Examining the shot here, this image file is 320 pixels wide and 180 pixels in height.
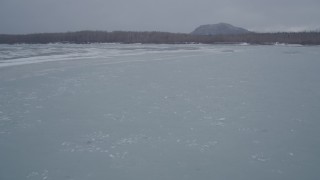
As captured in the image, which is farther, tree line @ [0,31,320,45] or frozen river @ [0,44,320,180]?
tree line @ [0,31,320,45]

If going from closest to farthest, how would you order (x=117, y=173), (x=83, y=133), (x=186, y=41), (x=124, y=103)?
(x=117, y=173) < (x=83, y=133) < (x=124, y=103) < (x=186, y=41)

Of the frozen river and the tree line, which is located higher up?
the tree line

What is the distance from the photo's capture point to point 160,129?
405 centimetres

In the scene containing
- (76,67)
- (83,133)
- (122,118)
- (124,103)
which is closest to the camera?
(83,133)

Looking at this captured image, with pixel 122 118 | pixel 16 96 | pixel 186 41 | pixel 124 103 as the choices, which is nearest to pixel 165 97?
pixel 124 103

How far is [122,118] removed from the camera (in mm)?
4520

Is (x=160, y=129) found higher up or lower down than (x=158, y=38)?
lower down

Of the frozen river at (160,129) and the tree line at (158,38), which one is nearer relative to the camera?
the frozen river at (160,129)

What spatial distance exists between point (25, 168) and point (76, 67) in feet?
22.7

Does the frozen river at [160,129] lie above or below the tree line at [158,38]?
below

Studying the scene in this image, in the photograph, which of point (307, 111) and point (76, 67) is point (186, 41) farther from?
point (307, 111)

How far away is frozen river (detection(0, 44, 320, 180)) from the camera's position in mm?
2998

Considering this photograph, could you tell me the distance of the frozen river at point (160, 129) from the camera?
9.84 feet

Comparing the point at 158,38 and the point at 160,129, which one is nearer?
the point at 160,129
